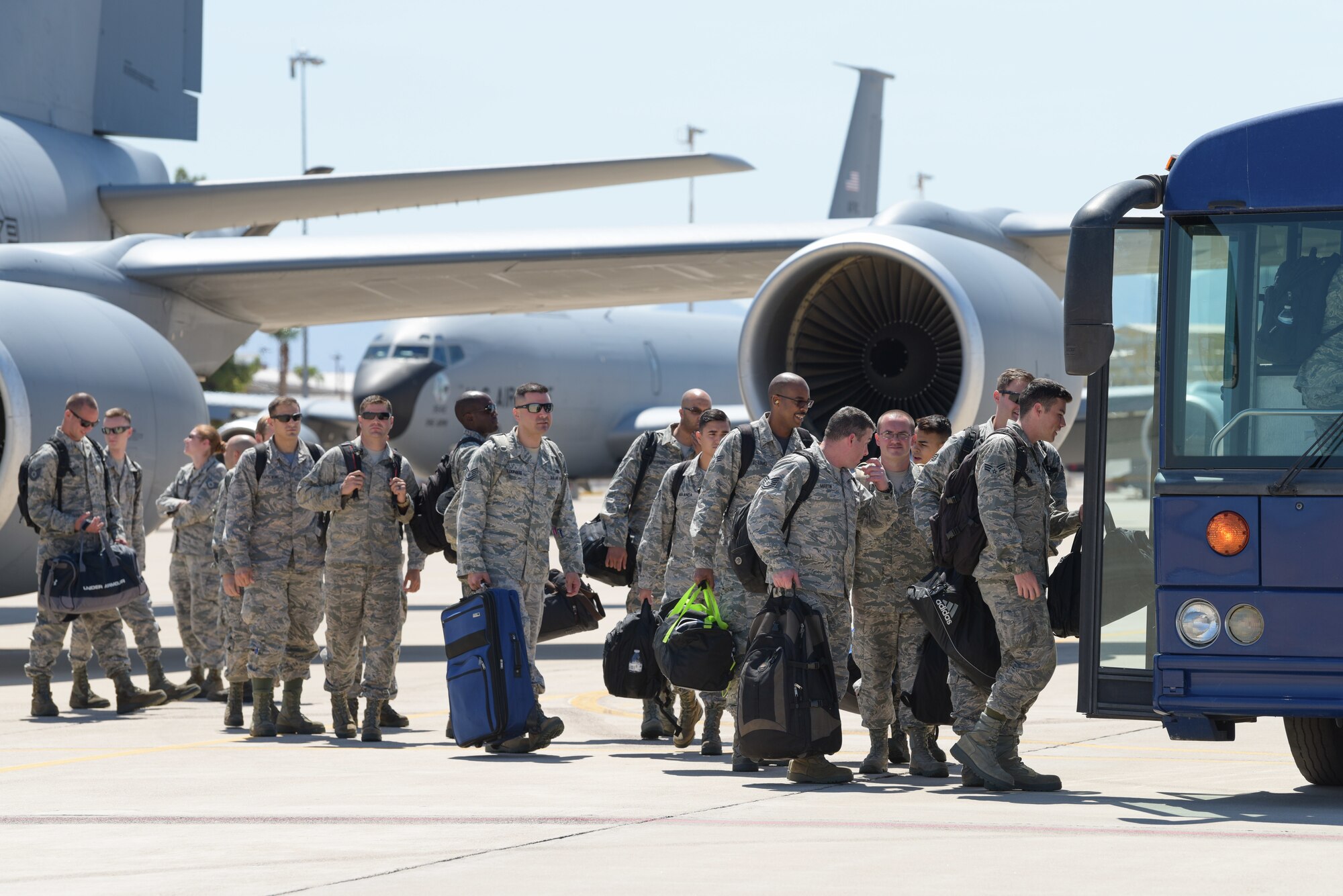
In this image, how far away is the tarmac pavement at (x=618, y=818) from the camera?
4938 mm

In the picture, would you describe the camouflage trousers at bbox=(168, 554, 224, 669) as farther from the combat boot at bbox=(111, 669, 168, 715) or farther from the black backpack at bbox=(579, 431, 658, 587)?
the black backpack at bbox=(579, 431, 658, 587)

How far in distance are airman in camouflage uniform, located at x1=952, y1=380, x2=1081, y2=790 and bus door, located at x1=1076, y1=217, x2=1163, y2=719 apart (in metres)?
0.20

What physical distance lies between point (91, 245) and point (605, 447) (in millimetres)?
16358

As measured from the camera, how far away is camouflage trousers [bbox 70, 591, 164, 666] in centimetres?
1021

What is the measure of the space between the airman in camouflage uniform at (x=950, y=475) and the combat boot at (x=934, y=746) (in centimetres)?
23

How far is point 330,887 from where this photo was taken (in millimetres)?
4773

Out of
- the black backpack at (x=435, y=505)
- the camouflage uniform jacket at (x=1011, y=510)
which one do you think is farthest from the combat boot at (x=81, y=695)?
the camouflage uniform jacket at (x=1011, y=510)

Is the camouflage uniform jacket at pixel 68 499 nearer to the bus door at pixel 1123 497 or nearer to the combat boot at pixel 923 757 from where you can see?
the combat boot at pixel 923 757

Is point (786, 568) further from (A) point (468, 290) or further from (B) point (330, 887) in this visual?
(A) point (468, 290)

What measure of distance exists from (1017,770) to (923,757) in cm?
63

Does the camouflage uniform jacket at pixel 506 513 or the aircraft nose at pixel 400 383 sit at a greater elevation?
the aircraft nose at pixel 400 383

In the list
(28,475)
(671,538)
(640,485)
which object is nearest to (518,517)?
(671,538)

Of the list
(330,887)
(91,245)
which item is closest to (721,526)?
(330,887)

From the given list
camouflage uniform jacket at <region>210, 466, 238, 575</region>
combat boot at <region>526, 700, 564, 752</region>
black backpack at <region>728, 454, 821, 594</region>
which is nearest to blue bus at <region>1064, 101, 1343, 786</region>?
black backpack at <region>728, 454, 821, 594</region>
